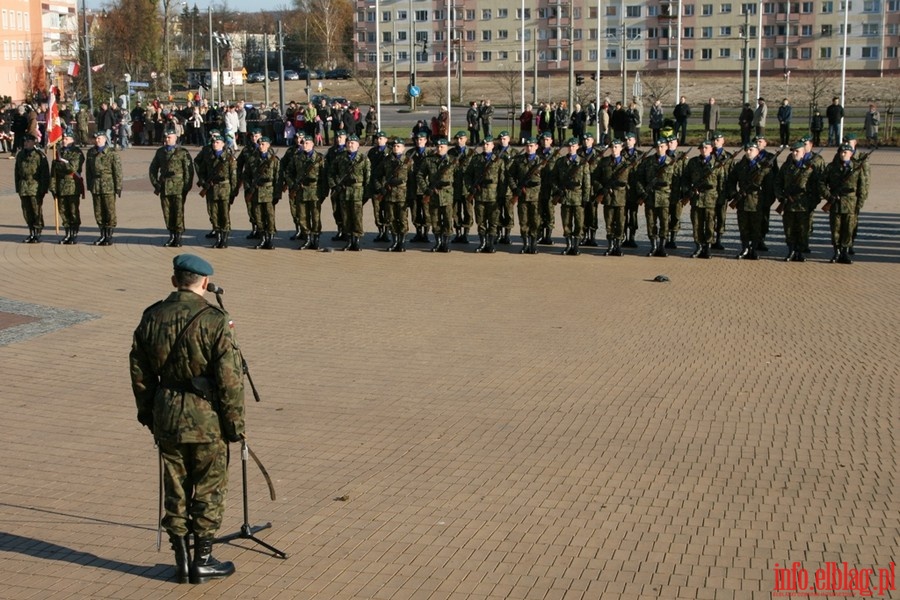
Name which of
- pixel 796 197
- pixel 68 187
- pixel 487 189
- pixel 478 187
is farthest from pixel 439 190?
pixel 68 187

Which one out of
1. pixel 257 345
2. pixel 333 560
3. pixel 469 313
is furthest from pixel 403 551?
pixel 469 313

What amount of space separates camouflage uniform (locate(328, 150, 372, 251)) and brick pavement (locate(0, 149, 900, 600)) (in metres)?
2.52

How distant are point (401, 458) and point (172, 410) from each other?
2698 millimetres

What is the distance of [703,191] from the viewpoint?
18.3m

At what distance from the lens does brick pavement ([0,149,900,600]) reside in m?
6.88

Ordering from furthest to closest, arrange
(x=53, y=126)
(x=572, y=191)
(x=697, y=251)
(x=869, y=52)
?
(x=869, y=52) → (x=53, y=126) → (x=697, y=251) → (x=572, y=191)

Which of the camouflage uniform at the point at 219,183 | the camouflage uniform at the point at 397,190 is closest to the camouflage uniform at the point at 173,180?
the camouflage uniform at the point at 219,183

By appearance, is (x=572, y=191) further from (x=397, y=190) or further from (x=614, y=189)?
(x=397, y=190)

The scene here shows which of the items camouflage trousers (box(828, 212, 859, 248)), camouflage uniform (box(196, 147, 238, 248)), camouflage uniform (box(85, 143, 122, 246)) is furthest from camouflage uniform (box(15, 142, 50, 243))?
camouflage trousers (box(828, 212, 859, 248))

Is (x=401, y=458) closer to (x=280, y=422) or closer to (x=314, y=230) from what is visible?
(x=280, y=422)

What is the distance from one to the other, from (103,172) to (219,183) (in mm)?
1844

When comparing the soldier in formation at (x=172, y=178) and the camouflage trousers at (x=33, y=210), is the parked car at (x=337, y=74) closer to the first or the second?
the camouflage trousers at (x=33, y=210)

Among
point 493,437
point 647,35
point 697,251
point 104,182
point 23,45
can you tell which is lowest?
point 493,437

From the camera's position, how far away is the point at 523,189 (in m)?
18.9
